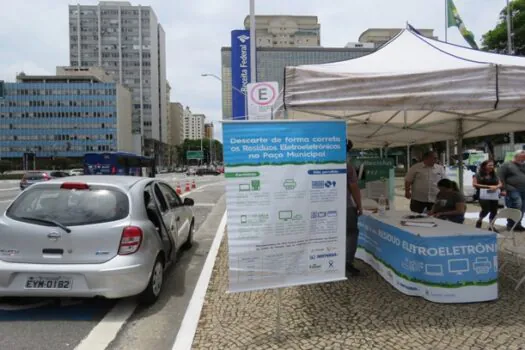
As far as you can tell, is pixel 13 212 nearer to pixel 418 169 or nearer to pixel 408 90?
pixel 408 90

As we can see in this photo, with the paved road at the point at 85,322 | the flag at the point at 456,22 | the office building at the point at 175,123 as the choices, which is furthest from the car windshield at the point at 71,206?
the office building at the point at 175,123

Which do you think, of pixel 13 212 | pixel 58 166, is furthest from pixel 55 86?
pixel 13 212

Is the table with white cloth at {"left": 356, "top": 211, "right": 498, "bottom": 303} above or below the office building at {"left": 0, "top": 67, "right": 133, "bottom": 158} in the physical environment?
below

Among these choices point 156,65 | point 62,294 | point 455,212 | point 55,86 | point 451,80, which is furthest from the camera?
point 156,65

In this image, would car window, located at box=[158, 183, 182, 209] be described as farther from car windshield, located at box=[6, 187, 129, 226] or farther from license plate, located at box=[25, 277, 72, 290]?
license plate, located at box=[25, 277, 72, 290]

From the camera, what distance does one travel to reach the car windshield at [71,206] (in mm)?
4582

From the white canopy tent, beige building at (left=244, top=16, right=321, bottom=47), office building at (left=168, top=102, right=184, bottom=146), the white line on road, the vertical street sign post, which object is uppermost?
beige building at (left=244, top=16, right=321, bottom=47)

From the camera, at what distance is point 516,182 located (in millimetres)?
8773

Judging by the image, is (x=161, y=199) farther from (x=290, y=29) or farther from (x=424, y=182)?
(x=290, y=29)

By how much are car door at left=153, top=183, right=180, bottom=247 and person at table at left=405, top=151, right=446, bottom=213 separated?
165 inches

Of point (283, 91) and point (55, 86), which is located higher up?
point (55, 86)

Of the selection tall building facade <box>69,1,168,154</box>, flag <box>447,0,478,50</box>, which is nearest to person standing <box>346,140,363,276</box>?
flag <box>447,0,478,50</box>

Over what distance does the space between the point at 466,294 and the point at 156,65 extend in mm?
149997

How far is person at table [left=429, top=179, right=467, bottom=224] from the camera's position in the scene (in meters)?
6.14
